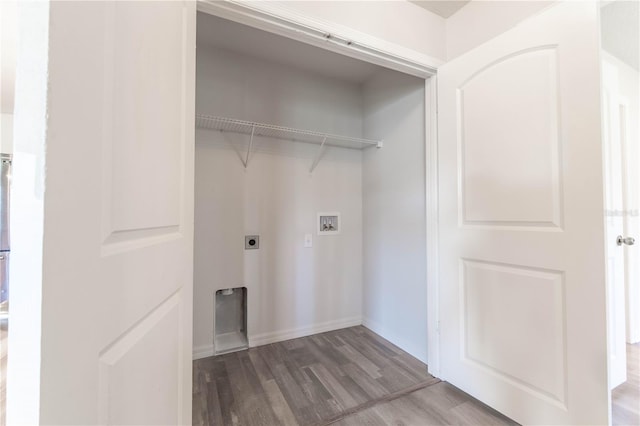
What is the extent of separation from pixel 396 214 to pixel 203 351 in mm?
1860

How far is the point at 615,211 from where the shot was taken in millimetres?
1720

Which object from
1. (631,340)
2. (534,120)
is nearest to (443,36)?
(534,120)

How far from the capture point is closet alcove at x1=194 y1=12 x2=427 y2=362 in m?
1.96

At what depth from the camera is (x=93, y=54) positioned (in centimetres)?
44

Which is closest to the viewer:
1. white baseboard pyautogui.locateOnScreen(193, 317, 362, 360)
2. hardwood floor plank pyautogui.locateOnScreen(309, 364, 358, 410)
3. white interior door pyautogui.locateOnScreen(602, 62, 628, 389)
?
hardwood floor plank pyautogui.locateOnScreen(309, 364, 358, 410)

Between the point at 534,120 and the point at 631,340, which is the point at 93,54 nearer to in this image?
the point at 534,120

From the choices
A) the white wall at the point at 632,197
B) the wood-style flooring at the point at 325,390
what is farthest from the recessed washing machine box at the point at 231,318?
the white wall at the point at 632,197

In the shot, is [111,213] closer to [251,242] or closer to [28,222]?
[28,222]

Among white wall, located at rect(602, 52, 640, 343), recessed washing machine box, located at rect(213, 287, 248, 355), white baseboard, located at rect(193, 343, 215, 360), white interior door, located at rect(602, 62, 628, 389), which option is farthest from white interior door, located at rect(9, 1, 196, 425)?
white wall, located at rect(602, 52, 640, 343)

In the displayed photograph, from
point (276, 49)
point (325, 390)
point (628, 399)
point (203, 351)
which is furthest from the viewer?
point (276, 49)

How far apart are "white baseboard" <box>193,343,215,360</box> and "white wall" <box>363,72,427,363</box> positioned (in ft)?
4.55

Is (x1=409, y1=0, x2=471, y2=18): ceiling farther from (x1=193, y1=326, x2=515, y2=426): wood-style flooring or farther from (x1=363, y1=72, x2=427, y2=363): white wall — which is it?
(x1=193, y1=326, x2=515, y2=426): wood-style flooring

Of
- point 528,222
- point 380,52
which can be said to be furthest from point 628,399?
point 380,52

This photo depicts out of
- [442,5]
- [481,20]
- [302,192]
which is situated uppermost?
[442,5]
